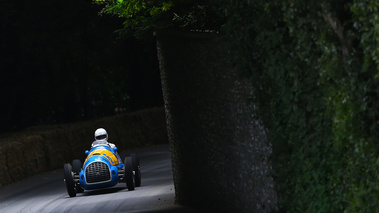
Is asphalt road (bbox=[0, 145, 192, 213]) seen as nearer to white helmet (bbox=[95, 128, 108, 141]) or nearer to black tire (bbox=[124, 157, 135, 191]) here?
black tire (bbox=[124, 157, 135, 191])

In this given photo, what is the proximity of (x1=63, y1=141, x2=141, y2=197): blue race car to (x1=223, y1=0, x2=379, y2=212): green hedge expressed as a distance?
11.3 meters

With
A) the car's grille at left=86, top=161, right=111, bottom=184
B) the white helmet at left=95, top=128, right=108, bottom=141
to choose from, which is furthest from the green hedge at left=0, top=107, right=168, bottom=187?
the car's grille at left=86, top=161, right=111, bottom=184

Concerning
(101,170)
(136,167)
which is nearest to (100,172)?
(101,170)

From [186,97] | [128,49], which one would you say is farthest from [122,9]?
[128,49]

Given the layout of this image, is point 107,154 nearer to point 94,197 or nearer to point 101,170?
point 101,170

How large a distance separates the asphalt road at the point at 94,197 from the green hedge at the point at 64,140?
73 cm

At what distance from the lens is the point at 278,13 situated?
27.6 ft

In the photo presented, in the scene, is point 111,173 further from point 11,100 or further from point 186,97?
point 11,100

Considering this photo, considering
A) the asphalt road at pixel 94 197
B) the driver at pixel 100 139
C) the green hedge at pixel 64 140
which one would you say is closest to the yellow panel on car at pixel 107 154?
the driver at pixel 100 139

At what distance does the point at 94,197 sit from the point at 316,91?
13473 millimetres

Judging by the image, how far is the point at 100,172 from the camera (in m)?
20.8

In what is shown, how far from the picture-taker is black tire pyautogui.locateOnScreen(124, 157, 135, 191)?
67.8 feet

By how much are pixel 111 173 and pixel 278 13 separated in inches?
Answer: 509

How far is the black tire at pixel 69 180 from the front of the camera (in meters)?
20.8
